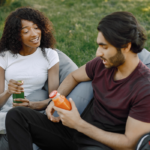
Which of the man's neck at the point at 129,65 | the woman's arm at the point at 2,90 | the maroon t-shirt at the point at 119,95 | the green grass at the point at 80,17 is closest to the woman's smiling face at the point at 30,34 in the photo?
the woman's arm at the point at 2,90

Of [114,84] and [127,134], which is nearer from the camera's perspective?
[127,134]

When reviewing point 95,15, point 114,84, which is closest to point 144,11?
point 95,15

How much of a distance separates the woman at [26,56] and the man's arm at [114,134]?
820 mm

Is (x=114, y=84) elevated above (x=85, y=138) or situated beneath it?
elevated above

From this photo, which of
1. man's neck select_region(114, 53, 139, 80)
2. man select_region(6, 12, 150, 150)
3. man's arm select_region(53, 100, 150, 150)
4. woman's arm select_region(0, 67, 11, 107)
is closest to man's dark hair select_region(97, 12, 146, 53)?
man select_region(6, 12, 150, 150)

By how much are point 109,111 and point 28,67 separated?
3.93ft

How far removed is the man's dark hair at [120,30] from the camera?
5.64 ft

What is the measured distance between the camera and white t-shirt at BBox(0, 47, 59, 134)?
2.67 metres

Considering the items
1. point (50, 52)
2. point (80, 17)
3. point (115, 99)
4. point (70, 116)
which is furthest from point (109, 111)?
point (80, 17)

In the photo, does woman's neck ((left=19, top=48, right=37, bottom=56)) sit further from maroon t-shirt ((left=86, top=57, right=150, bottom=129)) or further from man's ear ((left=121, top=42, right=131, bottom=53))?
man's ear ((left=121, top=42, right=131, bottom=53))

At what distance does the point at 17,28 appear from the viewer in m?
2.58

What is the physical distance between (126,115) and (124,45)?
0.58 m

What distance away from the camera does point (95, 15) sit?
603cm

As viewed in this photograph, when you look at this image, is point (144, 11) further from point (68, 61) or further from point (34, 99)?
point (34, 99)
